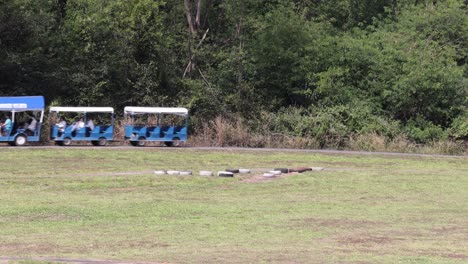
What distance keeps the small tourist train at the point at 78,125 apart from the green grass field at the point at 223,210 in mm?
2502

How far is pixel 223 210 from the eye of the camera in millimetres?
20484

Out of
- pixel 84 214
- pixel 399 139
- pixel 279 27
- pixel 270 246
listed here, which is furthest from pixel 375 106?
pixel 270 246

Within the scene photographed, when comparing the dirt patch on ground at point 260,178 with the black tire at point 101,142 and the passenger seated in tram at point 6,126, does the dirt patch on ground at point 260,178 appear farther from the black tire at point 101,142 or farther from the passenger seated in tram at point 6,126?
the passenger seated in tram at point 6,126

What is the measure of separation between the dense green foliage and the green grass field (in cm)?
1053

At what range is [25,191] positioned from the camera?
80.5 feet

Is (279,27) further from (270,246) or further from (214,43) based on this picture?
(270,246)

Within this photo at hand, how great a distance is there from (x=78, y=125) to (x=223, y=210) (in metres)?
22.5

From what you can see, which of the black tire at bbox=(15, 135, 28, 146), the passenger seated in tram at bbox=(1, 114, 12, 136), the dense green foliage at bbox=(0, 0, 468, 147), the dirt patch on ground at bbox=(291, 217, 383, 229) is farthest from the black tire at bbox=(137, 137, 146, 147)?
the dirt patch on ground at bbox=(291, 217, 383, 229)

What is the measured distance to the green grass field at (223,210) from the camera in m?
13.5

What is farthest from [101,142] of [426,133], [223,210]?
[223,210]

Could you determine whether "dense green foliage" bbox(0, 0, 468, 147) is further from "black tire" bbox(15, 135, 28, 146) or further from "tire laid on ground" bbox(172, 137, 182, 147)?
"black tire" bbox(15, 135, 28, 146)

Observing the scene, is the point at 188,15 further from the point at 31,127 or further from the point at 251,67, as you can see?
the point at 31,127

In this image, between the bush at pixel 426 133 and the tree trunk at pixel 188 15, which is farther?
the tree trunk at pixel 188 15

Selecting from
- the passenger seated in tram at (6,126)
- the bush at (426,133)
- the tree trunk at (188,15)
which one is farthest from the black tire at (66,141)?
the bush at (426,133)
